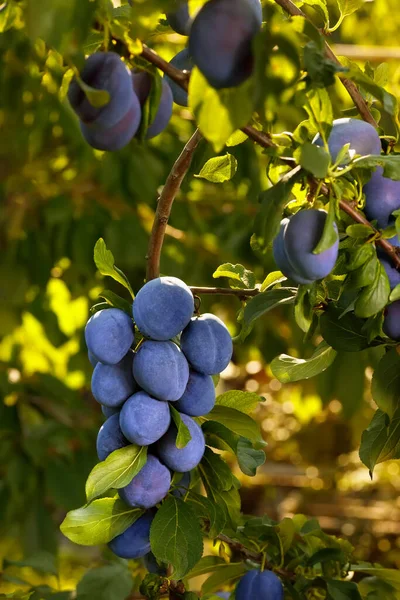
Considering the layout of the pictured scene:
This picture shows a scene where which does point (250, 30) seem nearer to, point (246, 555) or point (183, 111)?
point (246, 555)

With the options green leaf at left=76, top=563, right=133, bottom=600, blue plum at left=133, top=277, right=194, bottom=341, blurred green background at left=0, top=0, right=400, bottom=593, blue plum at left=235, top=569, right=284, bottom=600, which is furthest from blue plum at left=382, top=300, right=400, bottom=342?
blurred green background at left=0, top=0, right=400, bottom=593

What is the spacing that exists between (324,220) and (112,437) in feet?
0.69

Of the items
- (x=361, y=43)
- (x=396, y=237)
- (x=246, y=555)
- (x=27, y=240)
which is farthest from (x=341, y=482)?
(x=396, y=237)

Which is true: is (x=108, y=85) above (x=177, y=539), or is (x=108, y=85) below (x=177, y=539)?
above

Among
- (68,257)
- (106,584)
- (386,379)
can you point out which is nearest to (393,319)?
(386,379)

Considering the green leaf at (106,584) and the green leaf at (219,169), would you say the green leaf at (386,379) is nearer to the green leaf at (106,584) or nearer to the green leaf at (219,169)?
the green leaf at (219,169)

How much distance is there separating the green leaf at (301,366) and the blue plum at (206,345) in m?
0.08

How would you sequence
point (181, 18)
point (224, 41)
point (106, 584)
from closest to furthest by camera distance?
point (224, 41)
point (181, 18)
point (106, 584)

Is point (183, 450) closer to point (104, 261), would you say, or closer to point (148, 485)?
point (148, 485)

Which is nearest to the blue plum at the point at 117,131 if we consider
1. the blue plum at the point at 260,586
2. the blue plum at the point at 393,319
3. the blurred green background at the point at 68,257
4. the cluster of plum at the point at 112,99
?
the cluster of plum at the point at 112,99

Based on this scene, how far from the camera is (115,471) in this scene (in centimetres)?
53

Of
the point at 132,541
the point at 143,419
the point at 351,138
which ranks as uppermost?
the point at 351,138

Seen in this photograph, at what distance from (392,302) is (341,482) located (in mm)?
2698

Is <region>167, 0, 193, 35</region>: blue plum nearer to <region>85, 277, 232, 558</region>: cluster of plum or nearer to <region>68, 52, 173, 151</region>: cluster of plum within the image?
<region>68, 52, 173, 151</region>: cluster of plum
